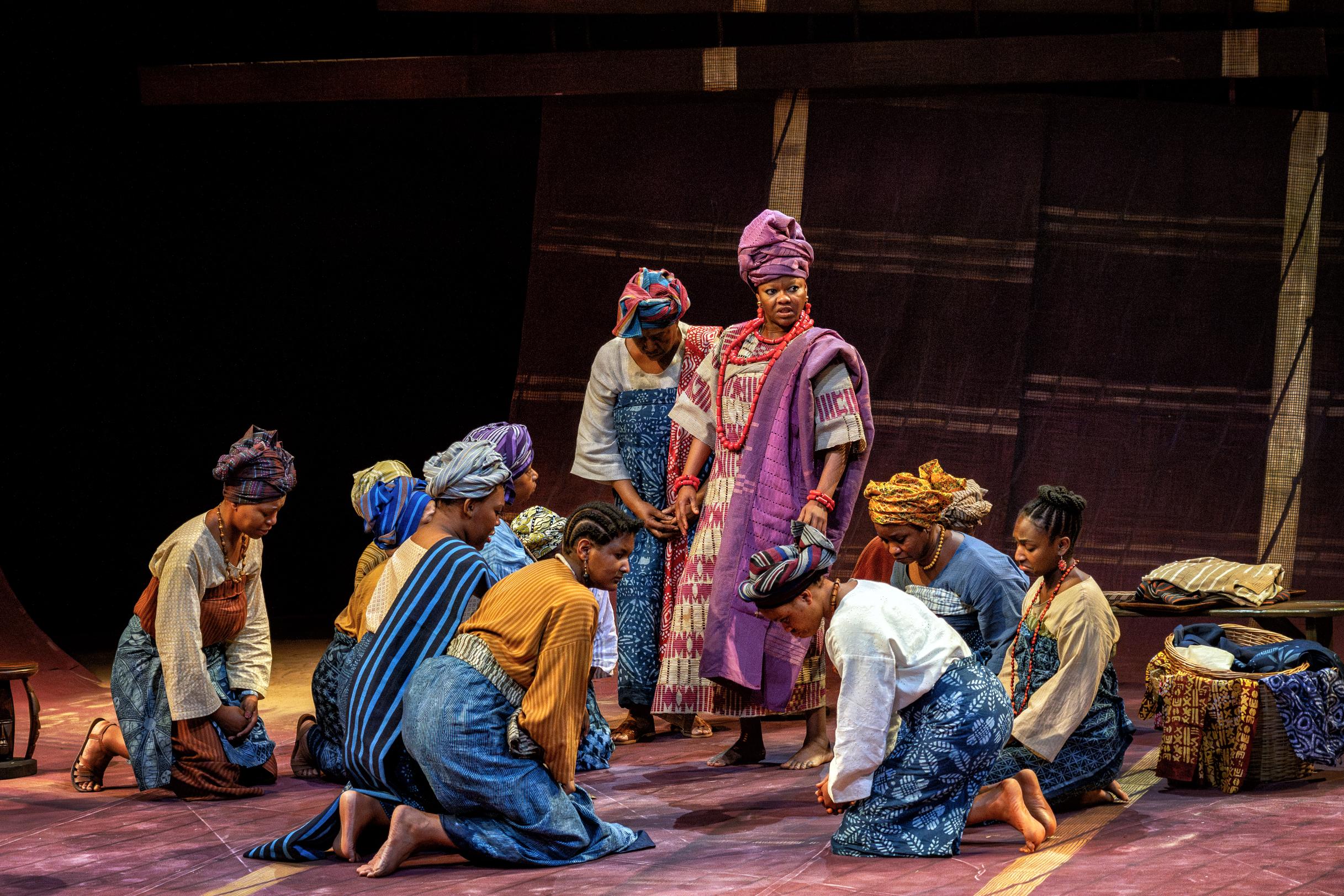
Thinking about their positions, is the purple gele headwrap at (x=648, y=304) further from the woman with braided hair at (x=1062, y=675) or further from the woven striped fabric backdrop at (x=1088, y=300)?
the woman with braided hair at (x=1062, y=675)

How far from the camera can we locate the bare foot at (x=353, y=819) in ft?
11.8

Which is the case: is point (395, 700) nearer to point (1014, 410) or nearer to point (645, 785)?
point (645, 785)

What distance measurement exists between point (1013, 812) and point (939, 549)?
3.52ft

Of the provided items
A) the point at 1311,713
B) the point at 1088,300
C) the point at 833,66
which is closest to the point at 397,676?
the point at 1311,713

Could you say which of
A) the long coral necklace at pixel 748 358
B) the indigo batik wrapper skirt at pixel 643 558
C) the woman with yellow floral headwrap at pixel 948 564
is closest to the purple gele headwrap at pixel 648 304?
the indigo batik wrapper skirt at pixel 643 558

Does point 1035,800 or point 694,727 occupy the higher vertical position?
point 1035,800

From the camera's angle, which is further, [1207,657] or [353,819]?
[1207,657]

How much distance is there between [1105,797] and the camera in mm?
4172

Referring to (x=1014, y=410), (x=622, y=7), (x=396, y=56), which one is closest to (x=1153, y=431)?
(x=1014, y=410)

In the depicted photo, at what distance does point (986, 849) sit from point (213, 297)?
5.74m

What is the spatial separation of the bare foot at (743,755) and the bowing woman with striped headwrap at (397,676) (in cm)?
139

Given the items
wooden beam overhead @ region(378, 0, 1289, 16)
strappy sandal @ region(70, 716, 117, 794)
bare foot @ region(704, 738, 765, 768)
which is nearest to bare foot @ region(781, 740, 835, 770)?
bare foot @ region(704, 738, 765, 768)

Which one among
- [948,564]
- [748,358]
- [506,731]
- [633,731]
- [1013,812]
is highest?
[748,358]

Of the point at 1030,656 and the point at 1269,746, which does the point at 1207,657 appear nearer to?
the point at 1269,746
